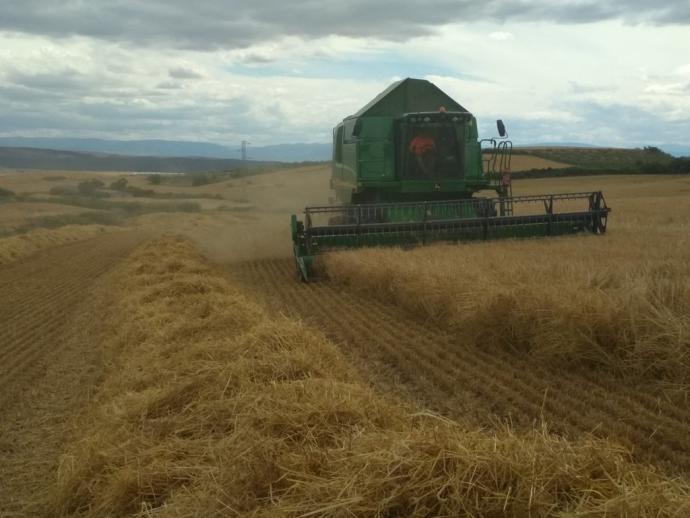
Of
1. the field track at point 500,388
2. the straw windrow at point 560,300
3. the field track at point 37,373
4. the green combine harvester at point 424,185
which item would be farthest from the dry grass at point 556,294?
the field track at point 37,373

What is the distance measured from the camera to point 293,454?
11.6 ft

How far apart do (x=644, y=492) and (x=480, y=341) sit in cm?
470

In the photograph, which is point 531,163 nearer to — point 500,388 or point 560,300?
point 560,300

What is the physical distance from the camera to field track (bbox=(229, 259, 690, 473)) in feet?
15.7

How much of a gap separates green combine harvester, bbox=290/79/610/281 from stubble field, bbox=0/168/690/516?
1568mm

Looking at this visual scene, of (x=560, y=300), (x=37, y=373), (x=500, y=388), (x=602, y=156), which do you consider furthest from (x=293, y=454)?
(x=602, y=156)

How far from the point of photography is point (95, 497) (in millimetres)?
3809

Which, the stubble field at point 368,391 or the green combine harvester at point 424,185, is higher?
the green combine harvester at point 424,185

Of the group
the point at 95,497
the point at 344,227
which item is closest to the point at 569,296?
the point at 95,497

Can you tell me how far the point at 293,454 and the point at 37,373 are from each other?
4.71 metres

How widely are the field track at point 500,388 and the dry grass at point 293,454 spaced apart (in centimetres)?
74

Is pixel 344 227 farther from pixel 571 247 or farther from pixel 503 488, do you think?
pixel 503 488

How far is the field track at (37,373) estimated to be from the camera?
4.75 m

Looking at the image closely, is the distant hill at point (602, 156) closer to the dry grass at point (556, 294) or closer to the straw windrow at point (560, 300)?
the dry grass at point (556, 294)
